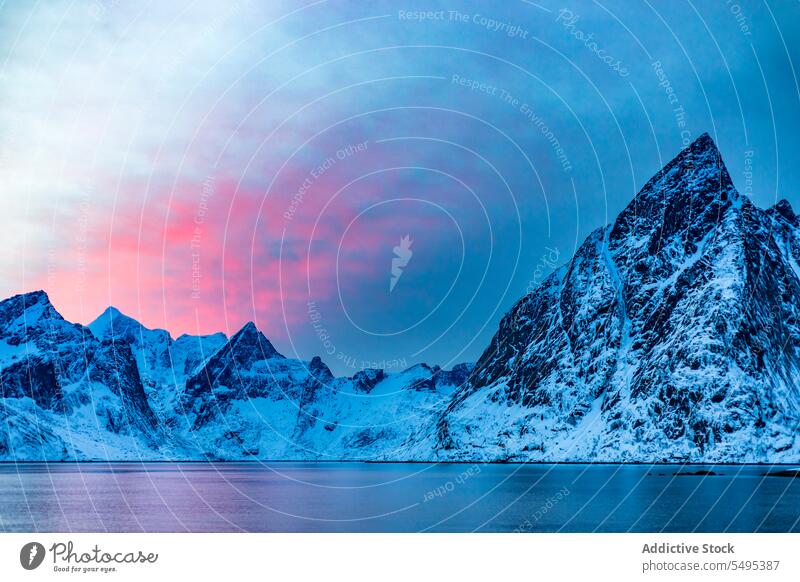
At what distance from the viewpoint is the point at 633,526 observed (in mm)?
99250
